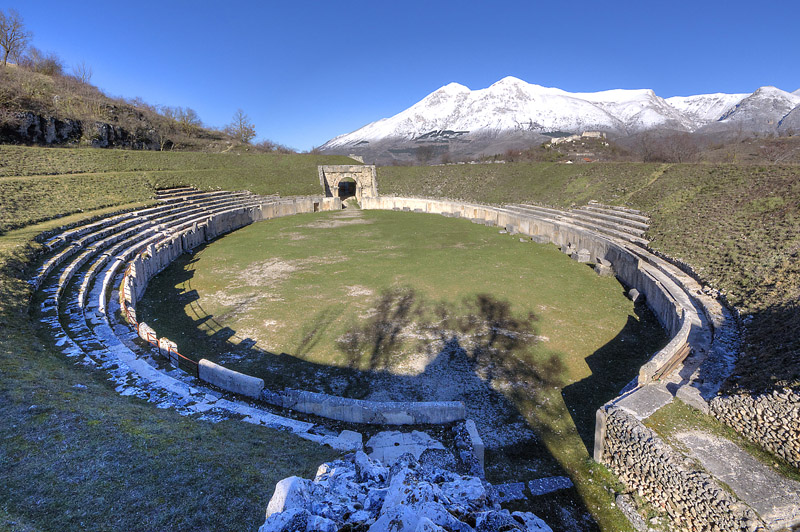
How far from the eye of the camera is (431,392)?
331 inches

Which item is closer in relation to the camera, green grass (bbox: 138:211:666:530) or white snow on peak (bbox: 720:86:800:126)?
green grass (bbox: 138:211:666:530)

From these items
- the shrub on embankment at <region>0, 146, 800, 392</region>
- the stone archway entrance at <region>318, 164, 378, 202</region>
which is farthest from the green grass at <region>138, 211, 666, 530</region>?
the stone archway entrance at <region>318, 164, 378, 202</region>

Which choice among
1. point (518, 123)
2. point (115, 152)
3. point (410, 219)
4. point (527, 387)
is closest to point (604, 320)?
point (527, 387)

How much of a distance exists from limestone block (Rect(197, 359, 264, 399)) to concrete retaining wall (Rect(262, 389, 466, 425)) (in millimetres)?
1125

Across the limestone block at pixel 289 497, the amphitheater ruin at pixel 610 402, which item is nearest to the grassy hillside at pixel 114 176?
the amphitheater ruin at pixel 610 402

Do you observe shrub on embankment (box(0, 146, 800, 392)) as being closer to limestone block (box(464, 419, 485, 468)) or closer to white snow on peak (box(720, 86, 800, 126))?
limestone block (box(464, 419, 485, 468))

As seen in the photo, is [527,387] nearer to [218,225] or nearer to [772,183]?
[772,183]

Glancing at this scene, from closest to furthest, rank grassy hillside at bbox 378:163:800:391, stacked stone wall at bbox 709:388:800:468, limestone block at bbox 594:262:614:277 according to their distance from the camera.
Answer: stacked stone wall at bbox 709:388:800:468, grassy hillside at bbox 378:163:800:391, limestone block at bbox 594:262:614:277

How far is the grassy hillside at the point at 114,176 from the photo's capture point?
18.1 m

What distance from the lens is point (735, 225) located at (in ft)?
48.6

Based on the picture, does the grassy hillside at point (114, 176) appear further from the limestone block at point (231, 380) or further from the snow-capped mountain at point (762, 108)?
the snow-capped mountain at point (762, 108)

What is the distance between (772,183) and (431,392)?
1819 centimetres

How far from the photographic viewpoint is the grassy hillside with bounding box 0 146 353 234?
18078mm

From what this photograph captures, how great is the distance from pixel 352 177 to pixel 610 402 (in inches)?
1617
